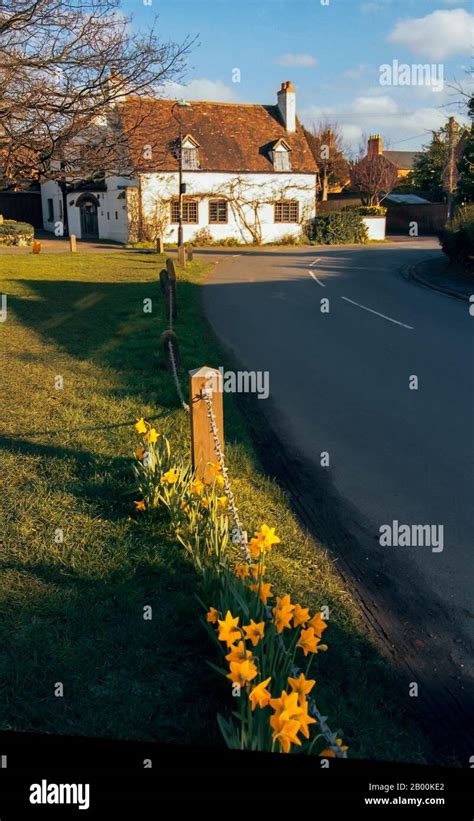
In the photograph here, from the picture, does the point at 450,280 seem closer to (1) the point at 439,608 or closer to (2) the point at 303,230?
(1) the point at 439,608

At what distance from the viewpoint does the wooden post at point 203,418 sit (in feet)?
16.5

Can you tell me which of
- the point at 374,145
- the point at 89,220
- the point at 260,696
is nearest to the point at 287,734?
A: the point at 260,696

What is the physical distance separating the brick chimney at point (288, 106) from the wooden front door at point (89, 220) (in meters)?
13.9

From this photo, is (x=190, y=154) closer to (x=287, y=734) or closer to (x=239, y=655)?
(x=239, y=655)

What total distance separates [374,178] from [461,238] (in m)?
37.6

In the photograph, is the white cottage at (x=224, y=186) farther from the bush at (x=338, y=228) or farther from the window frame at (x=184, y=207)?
the bush at (x=338, y=228)

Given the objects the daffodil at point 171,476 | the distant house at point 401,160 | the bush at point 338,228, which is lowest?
the daffodil at point 171,476

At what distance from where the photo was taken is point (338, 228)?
42.5m

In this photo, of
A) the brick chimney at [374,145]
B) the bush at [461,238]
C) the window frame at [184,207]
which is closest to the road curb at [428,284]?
the bush at [461,238]

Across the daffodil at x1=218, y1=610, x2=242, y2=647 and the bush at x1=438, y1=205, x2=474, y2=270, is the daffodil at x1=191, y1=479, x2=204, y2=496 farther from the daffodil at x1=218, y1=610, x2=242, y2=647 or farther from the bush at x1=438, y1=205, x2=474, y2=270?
the bush at x1=438, y1=205, x2=474, y2=270

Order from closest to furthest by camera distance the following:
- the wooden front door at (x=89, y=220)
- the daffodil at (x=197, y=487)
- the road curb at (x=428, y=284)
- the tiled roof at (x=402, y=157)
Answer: the daffodil at (x=197, y=487), the road curb at (x=428, y=284), the wooden front door at (x=89, y=220), the tiled roof at (x=402, y=157)

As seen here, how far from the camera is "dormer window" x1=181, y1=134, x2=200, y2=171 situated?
40344 millimetres

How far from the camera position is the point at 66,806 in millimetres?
2713

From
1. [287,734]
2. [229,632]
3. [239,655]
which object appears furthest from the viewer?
[229,632]
